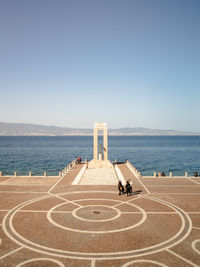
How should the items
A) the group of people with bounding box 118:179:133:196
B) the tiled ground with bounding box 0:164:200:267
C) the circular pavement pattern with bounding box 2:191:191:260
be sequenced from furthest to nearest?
the group of people with bounding box 118:179:133:196 < the circular pavement pattern with bounding box 2:191:191:260 < the tiled ground with bounding box 0:164:200:267

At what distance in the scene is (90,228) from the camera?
16.1 metres

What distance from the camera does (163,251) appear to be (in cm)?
1301

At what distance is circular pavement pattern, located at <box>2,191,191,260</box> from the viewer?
13.2 meters

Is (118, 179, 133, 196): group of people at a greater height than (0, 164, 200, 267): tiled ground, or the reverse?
(118, 179, 133, 196): group of people

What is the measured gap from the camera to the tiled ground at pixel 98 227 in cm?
1235

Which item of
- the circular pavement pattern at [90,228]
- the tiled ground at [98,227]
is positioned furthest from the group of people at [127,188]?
the circular pavement pattern at [90,228]

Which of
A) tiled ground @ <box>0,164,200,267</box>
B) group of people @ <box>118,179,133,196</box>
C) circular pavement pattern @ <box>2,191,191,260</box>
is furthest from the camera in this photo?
group of people @ <box>118,179,133,196</box>

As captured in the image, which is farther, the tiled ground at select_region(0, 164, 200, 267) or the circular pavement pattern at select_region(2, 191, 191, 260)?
the circular pavement pattern at select_region(2, 191, 191, 260)

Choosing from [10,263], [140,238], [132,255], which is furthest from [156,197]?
[10,263]

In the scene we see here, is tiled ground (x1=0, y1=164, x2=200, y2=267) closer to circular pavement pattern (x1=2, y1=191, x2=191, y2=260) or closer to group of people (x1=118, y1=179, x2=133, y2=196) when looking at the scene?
circular pavement pattern (x1=2, y1=191, x2=191, y2=260)

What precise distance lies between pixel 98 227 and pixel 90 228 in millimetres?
621

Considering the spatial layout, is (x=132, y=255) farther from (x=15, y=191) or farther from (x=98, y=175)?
(x=98, y=175)

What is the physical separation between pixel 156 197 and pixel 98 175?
575 inches

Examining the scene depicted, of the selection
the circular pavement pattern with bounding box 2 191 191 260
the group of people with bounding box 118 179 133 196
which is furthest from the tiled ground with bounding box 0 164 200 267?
the group of people with bounding box 118 179 133 196
